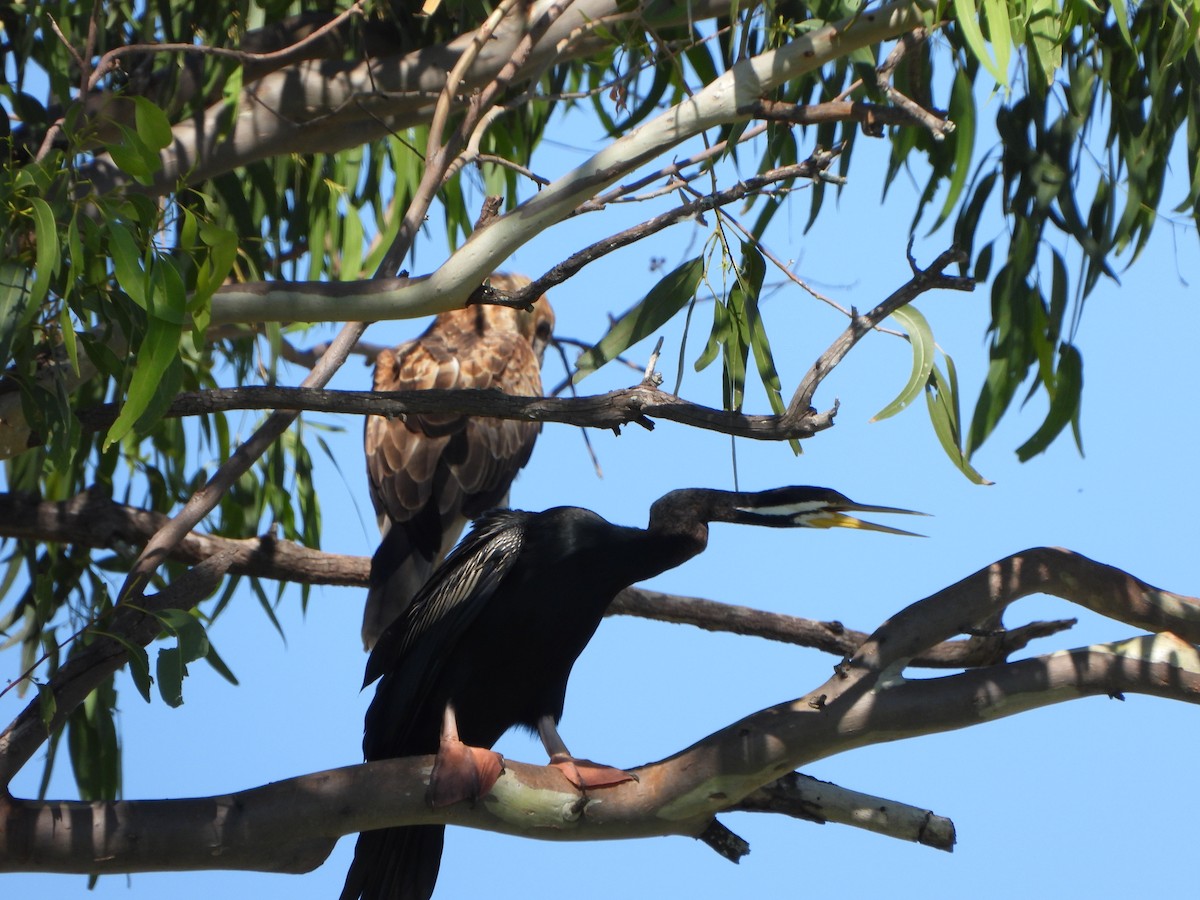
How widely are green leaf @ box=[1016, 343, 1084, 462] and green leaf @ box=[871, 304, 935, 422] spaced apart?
394mm

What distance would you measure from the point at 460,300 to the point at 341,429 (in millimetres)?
1850

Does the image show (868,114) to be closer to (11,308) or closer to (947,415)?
(947,415)

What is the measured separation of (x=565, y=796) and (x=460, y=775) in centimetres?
14

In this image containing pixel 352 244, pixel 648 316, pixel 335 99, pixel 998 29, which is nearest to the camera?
pixel 998 29

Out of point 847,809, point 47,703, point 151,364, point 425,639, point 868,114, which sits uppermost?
point 868,114

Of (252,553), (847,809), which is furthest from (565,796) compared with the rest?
(252,553)

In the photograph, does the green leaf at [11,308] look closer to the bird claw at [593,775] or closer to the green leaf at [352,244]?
the bird claw at [593,775]

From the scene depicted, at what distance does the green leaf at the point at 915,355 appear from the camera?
1.83m

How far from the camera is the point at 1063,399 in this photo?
2.22 meters

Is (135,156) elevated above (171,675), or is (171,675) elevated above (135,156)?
(135,156)

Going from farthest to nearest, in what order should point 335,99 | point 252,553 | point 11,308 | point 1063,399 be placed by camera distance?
1. point 252,553
2. point 335,99
3. point 1063,399
4. point 11,308

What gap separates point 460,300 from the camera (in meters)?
1.82

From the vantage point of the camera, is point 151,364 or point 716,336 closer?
point 151,364

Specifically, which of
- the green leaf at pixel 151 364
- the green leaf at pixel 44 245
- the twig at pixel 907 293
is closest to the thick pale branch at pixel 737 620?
the twig at pixel 907 293
